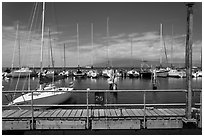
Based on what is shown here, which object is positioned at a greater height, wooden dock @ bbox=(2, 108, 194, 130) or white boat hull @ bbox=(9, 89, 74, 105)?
wooden dock @ bbox=(2, 108, 194, 130)

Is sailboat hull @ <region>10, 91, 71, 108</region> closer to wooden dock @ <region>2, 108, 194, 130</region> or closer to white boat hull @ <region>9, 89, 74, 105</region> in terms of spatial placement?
white boat hull @ <region>9, 89, 74, 105</region>

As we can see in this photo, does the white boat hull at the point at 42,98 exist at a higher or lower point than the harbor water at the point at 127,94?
higher

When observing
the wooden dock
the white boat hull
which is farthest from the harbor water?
the wooden dock

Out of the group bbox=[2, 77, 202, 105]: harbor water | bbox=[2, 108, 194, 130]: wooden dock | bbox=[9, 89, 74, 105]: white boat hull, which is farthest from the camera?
bbox=[2, 77, 202, 105]: harbor water

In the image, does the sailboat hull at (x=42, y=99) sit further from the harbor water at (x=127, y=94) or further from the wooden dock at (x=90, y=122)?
the wooden dock at (x=90, y=122)

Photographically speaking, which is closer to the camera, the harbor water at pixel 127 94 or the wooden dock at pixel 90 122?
the wooden dock at pixel 90 122

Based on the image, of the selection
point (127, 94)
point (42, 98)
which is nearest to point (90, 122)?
point (42, 98)

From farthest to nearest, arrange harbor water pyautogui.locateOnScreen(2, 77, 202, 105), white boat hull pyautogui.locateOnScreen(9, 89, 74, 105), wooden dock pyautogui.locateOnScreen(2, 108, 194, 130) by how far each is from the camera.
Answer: harbor water pyautogui.locateOnScreen(2, 77, 202, 105) → white boat hull pyautogui.locateOnScreen(9, 89, 74, 105) → wooden dock pyautogui.locateOnScreen(2, 108, 194, 130)

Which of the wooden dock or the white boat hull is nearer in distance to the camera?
the wooden dock

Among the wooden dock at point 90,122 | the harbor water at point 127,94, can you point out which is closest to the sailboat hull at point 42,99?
the harbor water at point 127,94

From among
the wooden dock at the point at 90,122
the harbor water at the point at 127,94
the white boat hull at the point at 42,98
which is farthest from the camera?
the harbor water at the point at 127,94

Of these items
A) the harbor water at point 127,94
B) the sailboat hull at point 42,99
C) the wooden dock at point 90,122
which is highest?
the wooden dock at point 90,122

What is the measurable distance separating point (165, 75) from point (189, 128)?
216 feet

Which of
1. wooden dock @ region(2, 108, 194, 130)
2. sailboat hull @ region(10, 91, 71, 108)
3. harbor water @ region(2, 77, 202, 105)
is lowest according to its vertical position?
harbor water @ region(2, 77, 202, 105)
